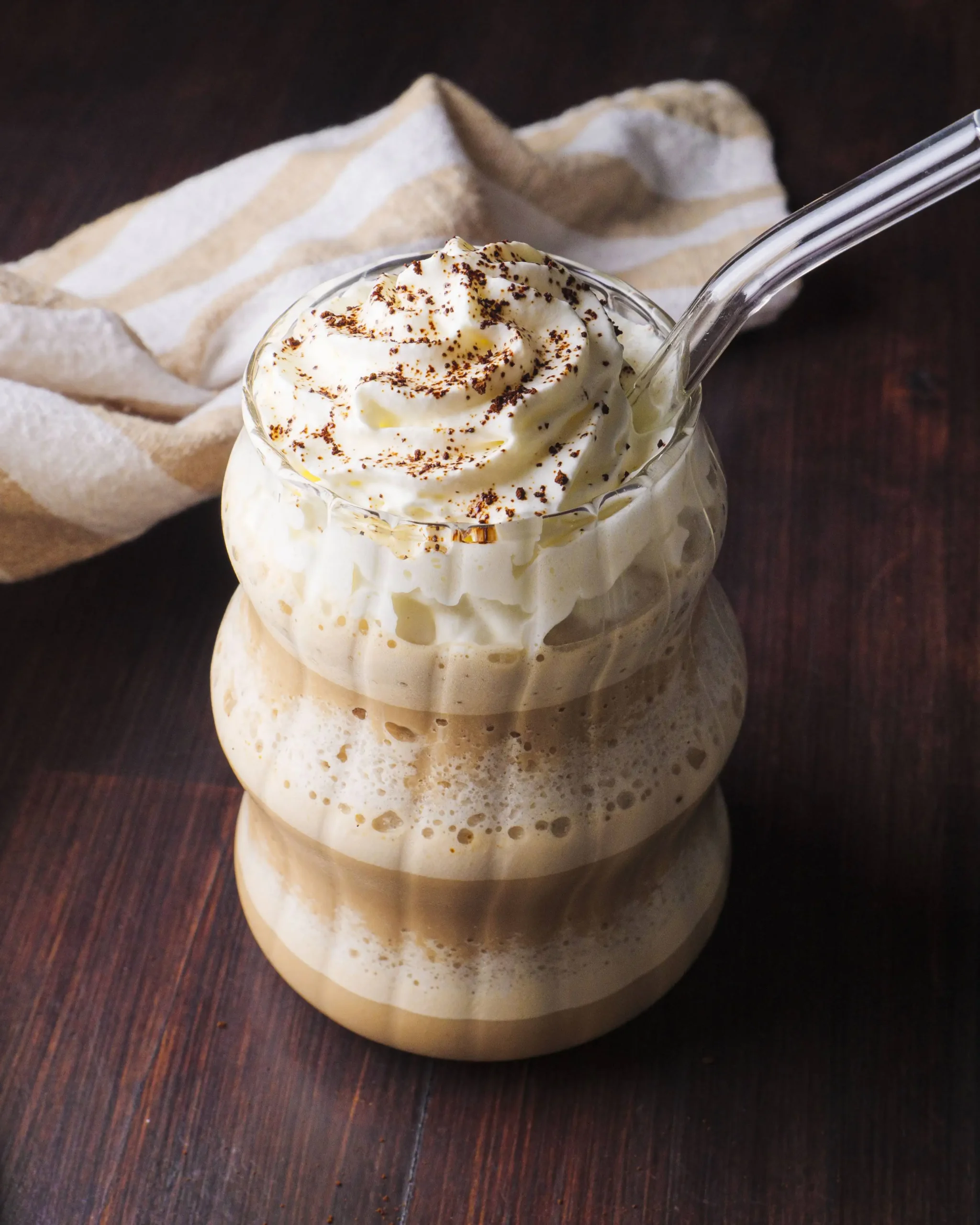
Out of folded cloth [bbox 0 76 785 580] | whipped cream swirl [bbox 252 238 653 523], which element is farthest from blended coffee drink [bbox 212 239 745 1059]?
folded cloth [bbox 0 76 785 580]

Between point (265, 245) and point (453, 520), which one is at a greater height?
point (453, 520)

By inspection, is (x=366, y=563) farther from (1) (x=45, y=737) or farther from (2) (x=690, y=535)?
(1) (x=45, y=737)

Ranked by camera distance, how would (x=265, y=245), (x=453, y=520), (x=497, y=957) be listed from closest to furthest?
(x=453, y=520)
(x=497, y=957)
(x=265, y=245)

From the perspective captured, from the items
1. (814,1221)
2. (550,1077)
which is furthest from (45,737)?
(814,1221)

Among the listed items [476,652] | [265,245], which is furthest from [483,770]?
[265,245]

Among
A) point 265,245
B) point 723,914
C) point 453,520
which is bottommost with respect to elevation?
point 723,914

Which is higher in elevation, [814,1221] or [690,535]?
[690,535]

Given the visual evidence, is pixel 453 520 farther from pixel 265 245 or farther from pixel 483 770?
pixel 265 245

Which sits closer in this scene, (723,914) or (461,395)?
(461,395)
